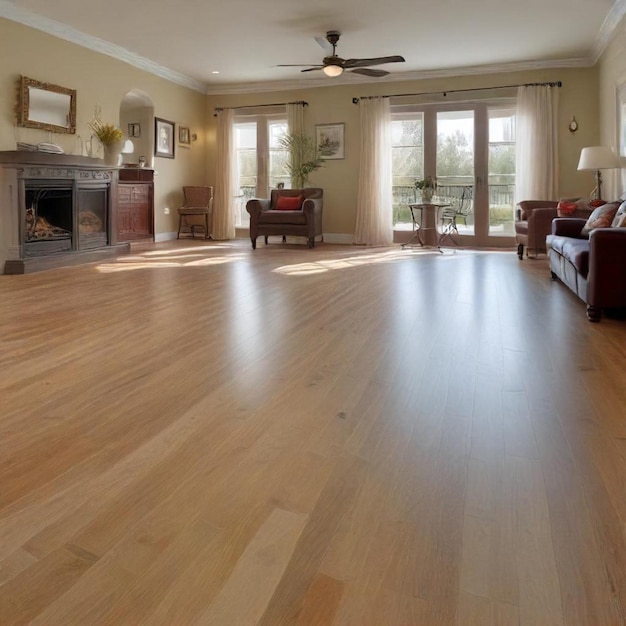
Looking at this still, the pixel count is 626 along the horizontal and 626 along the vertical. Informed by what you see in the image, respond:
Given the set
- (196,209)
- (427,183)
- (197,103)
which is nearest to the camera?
(427,183)

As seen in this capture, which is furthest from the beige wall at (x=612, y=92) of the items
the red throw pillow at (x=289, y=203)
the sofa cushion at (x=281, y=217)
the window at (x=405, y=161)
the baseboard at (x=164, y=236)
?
the baseboard at (x=164, y=236)

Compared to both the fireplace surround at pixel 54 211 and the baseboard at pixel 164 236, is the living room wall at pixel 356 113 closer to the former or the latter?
the baseboard at pixel 164 236

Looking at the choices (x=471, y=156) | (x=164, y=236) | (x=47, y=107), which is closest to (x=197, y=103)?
(x=164, y=236)

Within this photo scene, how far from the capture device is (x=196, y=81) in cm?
1048

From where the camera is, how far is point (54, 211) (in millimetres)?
7082

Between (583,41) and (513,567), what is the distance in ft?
27.8

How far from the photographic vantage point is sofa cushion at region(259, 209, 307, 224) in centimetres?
888

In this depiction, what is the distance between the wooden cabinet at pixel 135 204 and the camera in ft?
30.0

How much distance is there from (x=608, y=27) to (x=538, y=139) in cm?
207

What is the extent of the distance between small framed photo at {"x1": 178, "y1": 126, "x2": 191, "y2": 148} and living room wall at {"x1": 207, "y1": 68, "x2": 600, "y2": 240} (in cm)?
57

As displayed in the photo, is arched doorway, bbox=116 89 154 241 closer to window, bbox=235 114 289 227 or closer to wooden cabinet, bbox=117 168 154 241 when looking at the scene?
wooden cabinet, bbox=117 168 154 241

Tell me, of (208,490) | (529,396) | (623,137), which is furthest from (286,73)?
(208,490)

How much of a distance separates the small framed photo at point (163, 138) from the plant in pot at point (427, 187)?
4.16 m

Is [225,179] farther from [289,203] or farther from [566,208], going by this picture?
[566,208]
